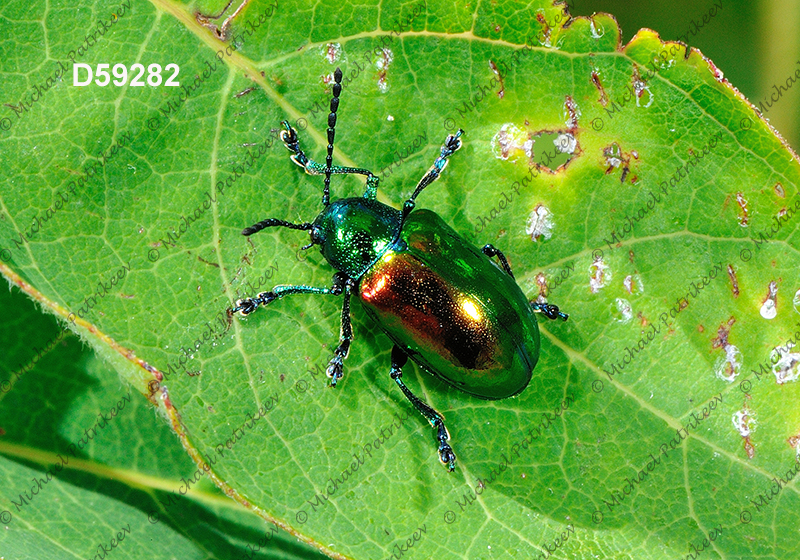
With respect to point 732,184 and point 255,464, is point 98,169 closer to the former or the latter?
point 255,464

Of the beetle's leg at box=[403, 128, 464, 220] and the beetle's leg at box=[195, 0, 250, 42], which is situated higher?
the beetle's leg at box=[403, 128, 464, 220]

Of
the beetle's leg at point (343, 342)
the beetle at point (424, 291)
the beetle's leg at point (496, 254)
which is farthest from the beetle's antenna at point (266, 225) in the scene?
the beetle's leg at point (496, 254)

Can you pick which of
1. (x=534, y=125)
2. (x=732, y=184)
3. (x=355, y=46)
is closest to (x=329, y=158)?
(x=355, y=46)

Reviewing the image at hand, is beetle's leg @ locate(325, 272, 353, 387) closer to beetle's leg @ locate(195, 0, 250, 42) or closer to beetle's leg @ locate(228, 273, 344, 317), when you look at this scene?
beetle's leg @ locate(228, 273, 344, 317)

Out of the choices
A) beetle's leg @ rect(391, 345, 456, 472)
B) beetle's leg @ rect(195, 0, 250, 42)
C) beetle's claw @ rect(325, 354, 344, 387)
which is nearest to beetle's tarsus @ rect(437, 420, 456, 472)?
beetle's leg @ rect(391, 345, 456, 472)

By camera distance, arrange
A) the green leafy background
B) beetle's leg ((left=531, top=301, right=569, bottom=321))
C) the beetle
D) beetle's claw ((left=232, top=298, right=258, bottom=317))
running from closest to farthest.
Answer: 1. the green leafy background
2. beetle's claw ((left=232, top=298, right=258, bottom=317))
3. the beetle
4. beetle's leg ((left=531, top=301, right=569, bottom=321))

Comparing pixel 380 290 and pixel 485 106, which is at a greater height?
pixel 485 106

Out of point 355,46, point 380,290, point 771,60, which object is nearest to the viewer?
point 355,46
